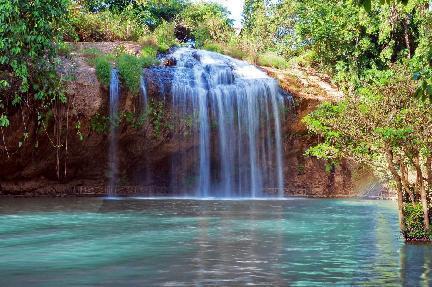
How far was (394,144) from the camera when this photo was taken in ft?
34.7

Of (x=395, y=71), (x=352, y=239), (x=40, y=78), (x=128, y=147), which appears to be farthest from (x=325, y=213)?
(x=128, y=147)

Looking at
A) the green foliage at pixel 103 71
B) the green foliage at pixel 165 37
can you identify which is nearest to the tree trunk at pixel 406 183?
the green foliage at pixel 103 71

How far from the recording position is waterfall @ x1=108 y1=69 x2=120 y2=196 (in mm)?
25312

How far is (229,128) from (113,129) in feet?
16.3

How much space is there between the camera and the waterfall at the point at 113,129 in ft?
83.0

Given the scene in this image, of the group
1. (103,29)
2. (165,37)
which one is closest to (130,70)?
(103,29)

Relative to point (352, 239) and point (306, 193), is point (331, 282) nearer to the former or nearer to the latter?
point (352, 239)

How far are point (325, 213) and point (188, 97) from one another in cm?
1071

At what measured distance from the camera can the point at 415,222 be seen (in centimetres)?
1111

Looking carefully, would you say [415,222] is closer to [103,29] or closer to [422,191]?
[422,191]

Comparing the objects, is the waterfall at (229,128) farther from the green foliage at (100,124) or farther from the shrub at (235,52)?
the shrub at (235,52)

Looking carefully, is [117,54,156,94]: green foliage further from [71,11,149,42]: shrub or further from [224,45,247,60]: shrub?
[224,45,247,60]: shrub

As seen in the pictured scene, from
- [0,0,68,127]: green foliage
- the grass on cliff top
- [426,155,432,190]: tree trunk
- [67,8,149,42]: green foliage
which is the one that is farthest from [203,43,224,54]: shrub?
[426,155,432,190]: tree trunk

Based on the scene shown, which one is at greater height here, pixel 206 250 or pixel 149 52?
pixel 149 52
